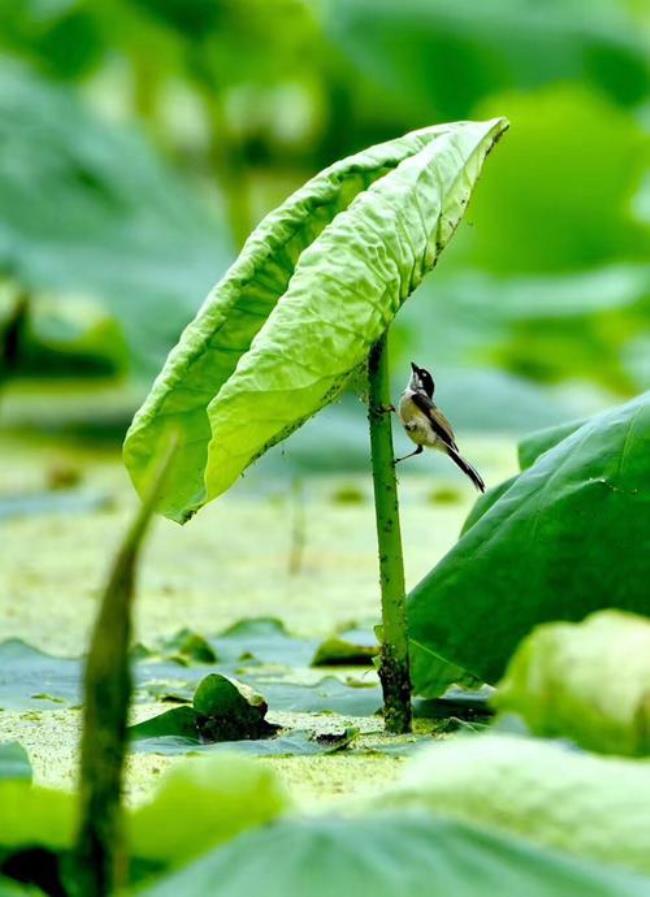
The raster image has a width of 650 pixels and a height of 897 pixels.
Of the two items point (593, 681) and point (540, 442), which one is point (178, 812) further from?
point (540, 442)

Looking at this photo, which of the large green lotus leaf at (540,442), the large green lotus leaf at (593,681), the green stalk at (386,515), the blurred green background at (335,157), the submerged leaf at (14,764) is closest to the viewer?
the large green lotus leaf at (593,681)

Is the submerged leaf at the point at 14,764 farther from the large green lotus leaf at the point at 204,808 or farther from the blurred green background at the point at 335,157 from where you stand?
the blurred green background at the point at 335,157

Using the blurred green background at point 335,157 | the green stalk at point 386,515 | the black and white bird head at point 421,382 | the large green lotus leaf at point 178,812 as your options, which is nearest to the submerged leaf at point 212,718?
the green stalk at point 386,515

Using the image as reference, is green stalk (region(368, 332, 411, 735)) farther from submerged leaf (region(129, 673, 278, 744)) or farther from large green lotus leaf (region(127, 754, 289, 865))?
large green lotus leaf (region(127, 754, 289, 865))

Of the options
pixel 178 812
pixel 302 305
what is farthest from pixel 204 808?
pixel 302 305

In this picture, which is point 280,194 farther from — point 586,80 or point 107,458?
point 107,458

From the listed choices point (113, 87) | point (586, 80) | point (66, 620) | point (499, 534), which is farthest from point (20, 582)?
point (113, 87)
